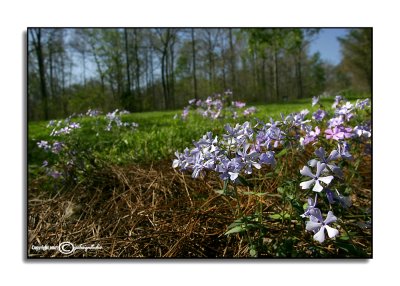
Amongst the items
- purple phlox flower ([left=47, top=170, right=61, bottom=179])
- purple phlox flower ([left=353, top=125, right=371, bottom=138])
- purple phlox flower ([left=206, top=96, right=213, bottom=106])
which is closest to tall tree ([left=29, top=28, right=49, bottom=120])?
purple phlox flower ([left=47, top=170, right=61, bottom=179])

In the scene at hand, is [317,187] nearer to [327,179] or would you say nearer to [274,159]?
[327,179]

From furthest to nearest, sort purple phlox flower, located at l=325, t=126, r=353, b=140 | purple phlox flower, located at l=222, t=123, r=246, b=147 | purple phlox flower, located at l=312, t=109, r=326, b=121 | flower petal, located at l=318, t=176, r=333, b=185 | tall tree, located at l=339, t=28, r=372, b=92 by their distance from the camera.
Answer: tall tree, located at l=339, t=28, r=372, b=92 → purple phlox flower, located at l=312, t=109, r=326, b=121 → purple phlox flower, located at l=325, t=126, r=353, b=140 → purple phlox flower, located at l=222, t=123, r=246, b=147 → flower petal, located at l=318, t=176, r=333, b=185

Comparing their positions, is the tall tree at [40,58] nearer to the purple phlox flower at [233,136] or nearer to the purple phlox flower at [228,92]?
the purple phlox flower at [228,92]

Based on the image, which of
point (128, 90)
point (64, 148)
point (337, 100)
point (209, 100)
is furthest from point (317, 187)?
point (64, 148)

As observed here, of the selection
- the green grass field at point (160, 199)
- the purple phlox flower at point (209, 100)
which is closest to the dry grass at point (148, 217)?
the green grass field at point (160, 199)

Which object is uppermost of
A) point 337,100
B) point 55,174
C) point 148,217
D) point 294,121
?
point 337,100

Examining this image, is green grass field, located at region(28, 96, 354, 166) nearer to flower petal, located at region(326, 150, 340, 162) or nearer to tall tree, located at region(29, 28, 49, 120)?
tall tree, located at region(29, 28, 49, 120)

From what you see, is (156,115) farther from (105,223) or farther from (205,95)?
(105,223)

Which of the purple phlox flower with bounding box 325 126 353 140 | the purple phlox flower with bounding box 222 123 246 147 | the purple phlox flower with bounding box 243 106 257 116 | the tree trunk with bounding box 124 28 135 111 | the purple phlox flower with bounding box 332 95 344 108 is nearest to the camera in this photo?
the purple phlox flower with bounding box 222 123 246 147
